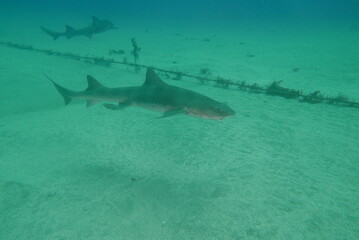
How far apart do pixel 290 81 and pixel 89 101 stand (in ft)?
37.7

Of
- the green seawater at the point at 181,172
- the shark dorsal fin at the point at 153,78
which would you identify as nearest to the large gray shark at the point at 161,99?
the shark dorsal fin at the point at 153,78

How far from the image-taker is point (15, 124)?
8656 mm

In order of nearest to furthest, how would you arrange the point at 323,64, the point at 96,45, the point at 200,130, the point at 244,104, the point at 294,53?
the point at 200,130, the point at 244,104, the point at 323,64, the point at 294,53, the point at 96,45

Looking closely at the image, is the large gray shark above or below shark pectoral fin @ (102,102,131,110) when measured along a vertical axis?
above

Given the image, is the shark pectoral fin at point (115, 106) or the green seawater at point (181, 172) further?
the shark pectoral fin at point (115, 106)

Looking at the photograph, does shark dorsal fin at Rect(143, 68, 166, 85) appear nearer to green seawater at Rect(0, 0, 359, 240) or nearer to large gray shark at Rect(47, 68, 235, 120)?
large gray shark at Rect(47, 68, 235, 120)

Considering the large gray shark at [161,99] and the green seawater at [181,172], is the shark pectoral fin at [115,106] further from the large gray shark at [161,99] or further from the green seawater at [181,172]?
the green seawater at [181,172]

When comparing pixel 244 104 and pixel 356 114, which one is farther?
pixel 244 104

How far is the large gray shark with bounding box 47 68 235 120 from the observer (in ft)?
17.6

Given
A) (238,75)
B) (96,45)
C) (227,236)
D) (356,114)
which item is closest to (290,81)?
(238,75)

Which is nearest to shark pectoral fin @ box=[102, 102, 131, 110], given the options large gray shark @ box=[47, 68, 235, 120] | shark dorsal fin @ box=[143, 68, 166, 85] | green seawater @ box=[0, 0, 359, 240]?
large gray shark @ box=[47, 68, 235, 120]

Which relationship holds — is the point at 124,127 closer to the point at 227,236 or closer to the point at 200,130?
the point at 200,130

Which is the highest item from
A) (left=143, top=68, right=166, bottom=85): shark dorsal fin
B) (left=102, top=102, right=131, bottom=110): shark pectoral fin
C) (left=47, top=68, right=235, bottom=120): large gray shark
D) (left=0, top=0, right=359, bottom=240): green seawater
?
(left=143, top=68, right=166, bottom=85): shark dorsal fin

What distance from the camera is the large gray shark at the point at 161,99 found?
5378 mm
